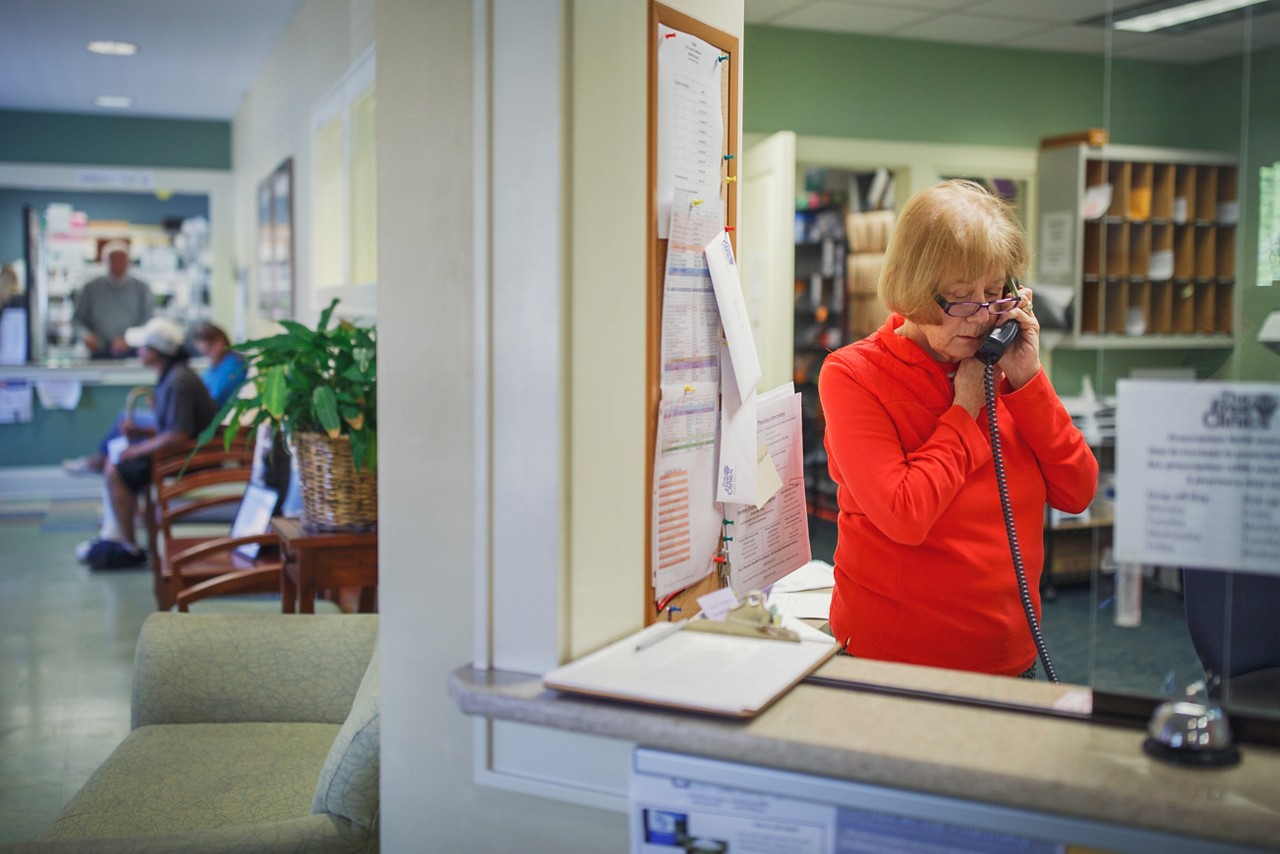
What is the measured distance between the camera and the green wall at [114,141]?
30.8ft

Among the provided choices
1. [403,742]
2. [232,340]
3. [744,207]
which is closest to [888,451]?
[403,742]

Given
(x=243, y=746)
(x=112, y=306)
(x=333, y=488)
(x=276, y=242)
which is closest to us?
(x=243, y=746)

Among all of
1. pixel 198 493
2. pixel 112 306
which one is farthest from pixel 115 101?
pixel 198 493

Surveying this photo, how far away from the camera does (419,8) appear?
1476mm

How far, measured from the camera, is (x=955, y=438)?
5.26 ft

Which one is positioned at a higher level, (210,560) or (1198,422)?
(1198,422)

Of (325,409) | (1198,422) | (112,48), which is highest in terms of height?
(112,48)

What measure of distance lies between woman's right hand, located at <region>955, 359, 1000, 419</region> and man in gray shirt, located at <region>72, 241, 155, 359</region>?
9701mm

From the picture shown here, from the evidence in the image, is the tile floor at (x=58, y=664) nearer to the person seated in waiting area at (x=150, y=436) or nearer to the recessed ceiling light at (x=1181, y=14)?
the person seated in waiting area at (x=150, y=436)

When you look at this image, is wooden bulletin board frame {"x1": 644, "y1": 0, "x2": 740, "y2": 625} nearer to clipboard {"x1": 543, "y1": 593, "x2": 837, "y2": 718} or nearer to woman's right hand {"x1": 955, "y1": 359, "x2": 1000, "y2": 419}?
clipboard {"x1": 543, "y1": 593, "x2": 837, "y2": 718}

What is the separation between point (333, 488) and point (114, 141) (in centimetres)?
760

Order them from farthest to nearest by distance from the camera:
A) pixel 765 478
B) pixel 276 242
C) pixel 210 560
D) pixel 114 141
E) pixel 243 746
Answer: pixel 114 141, pixel 276 242, pixel 210 560, pixel 243 746, pixel 765 478

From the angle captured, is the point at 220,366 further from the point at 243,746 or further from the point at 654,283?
the point at 654,283

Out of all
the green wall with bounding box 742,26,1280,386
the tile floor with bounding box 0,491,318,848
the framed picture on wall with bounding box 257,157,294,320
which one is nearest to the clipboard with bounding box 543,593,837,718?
the tile floor with bounding box 0,491,318,848
